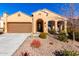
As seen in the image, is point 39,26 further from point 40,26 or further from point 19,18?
point 19,18

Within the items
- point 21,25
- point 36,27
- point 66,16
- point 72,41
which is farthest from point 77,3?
point 21,25

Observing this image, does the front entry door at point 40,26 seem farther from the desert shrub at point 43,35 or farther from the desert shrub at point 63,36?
the desert shrub at point 63,36

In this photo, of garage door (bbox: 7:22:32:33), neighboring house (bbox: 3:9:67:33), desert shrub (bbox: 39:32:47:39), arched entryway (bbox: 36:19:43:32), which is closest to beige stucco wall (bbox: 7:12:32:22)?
neighboring house (bbox: 3:9:67:33)

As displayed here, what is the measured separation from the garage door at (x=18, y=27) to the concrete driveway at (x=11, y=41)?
1.06 ft

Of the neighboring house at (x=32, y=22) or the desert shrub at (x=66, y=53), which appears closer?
the desert shrub at (x=66, y=53)

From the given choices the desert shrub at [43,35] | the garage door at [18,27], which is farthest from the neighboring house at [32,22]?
the desert shrub at [43,35]

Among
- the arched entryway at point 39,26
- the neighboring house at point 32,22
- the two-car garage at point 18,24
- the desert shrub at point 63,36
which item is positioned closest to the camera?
the desert shrub at point 63,36

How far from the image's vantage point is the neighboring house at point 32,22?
57.9 ft

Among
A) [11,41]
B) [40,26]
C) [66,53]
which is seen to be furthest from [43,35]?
[66,53]

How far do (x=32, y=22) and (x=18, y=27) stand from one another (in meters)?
1.31

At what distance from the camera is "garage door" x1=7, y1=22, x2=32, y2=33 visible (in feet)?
63.4

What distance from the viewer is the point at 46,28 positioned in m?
18.4

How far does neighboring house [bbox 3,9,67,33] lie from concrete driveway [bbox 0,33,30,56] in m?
0.40

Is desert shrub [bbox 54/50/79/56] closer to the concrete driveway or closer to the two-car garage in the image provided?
the concrete driveway
